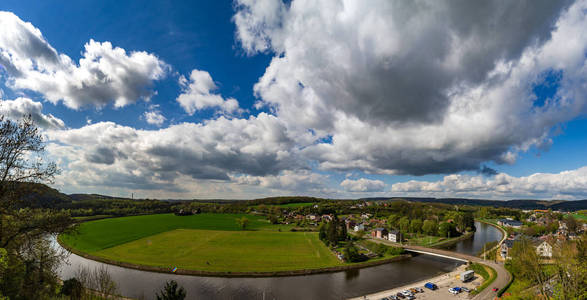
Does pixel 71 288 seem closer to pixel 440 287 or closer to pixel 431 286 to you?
pixel 431 286

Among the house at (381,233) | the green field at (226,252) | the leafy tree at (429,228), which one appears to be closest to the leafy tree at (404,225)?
the leafy tree at (429,228)

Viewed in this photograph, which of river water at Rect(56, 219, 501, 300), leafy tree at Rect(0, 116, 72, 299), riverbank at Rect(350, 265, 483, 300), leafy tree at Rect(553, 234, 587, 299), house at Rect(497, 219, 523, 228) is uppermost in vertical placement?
leafy tree at Rect(0, 116, 72, 299)

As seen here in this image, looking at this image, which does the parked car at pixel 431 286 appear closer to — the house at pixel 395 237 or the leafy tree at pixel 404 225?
the house at pixel 395 237

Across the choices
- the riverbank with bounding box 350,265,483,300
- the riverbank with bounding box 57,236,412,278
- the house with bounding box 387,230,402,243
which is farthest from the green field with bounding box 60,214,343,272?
the house with bounding box 387,230,402,243

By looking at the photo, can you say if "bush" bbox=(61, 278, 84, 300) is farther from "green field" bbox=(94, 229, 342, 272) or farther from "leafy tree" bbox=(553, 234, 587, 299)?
"leafy tree" bbox=(553, 234, 587, 299)

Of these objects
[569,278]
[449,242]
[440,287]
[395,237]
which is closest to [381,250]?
[395,237]

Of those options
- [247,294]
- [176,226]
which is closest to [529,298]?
[247,294]
